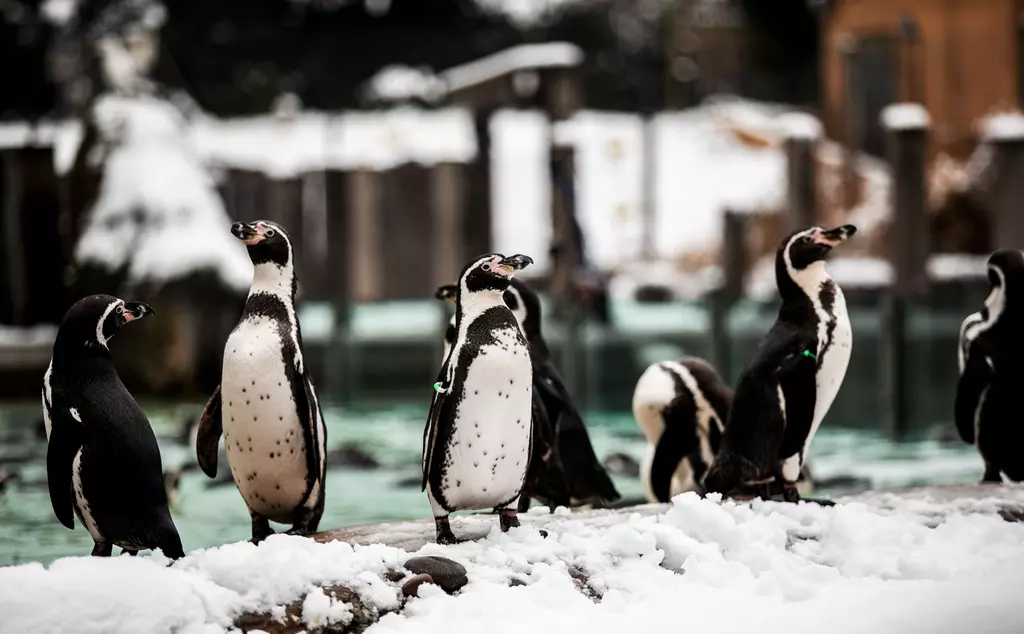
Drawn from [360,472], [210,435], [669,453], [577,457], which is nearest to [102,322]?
[210,435]

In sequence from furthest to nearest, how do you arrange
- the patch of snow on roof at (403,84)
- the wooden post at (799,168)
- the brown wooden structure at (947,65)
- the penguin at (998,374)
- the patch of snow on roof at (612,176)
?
the patch of snow on roof at (403,84)
the patch of snow on roof at (612,176)
the brown wooden structure at (947,65)
the wooden post at (799,168)
the penguin at (998,374)

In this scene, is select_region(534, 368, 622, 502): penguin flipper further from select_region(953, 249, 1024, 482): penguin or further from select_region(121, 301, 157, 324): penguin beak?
select_region(121, 301, 157, 324): penguin beak

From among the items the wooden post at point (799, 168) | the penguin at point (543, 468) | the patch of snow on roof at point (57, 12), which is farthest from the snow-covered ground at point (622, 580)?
the patch of snow on roof at point (57, 12)

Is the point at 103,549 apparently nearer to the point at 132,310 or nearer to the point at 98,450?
the point at 98,450

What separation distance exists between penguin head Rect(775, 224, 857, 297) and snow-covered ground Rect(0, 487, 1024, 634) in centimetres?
74

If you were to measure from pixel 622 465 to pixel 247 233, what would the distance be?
10.6 feet

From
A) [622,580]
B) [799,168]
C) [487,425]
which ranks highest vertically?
[799,168]

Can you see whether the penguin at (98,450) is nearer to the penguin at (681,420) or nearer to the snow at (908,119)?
the penguin at (681,420)

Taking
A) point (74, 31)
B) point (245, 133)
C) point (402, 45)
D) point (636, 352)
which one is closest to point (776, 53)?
point (402, 45)

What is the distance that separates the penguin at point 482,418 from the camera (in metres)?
3.22

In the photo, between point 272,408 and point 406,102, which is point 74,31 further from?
point 272,408

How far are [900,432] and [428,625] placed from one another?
5.03 m

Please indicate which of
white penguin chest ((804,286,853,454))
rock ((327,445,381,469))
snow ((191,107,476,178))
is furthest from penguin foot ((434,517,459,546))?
snow ((191,107,476,178))

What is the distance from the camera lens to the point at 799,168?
344 inches
